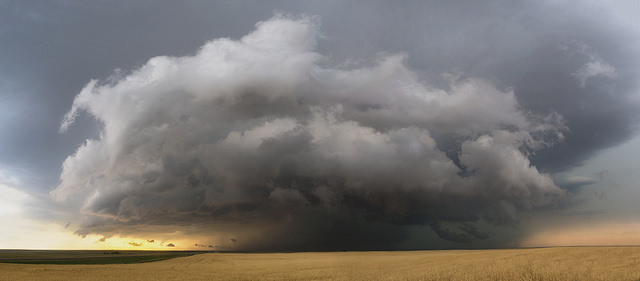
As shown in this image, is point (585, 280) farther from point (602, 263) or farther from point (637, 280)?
point (602, 263)

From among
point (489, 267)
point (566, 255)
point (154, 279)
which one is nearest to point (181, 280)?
point (154, 279)

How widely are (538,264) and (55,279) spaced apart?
2278 inches

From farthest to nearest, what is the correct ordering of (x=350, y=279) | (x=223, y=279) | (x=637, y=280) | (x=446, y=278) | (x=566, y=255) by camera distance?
(x=566, y=255)
(x=223, y=279)
(x=350, y=279)
(x=446, y=278)
(x=637, y=280)

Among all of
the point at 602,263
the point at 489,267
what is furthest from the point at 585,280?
the point at 602,263

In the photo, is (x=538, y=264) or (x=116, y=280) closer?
(x=538, y=264)

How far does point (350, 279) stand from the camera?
39656 millimetres

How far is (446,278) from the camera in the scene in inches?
1395

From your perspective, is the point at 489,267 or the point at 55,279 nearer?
the point at 489,267

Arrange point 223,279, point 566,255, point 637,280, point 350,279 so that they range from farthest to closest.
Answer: point 566,255 → point 223,279 → point 350,279 → point 637,280

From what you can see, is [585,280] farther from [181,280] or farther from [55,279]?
[55,279]

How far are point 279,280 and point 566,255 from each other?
36782mm

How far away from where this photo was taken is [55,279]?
1966 inches

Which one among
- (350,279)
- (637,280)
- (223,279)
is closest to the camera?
(637,280)

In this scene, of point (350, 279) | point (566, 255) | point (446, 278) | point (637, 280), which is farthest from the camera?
point (566, 255)
